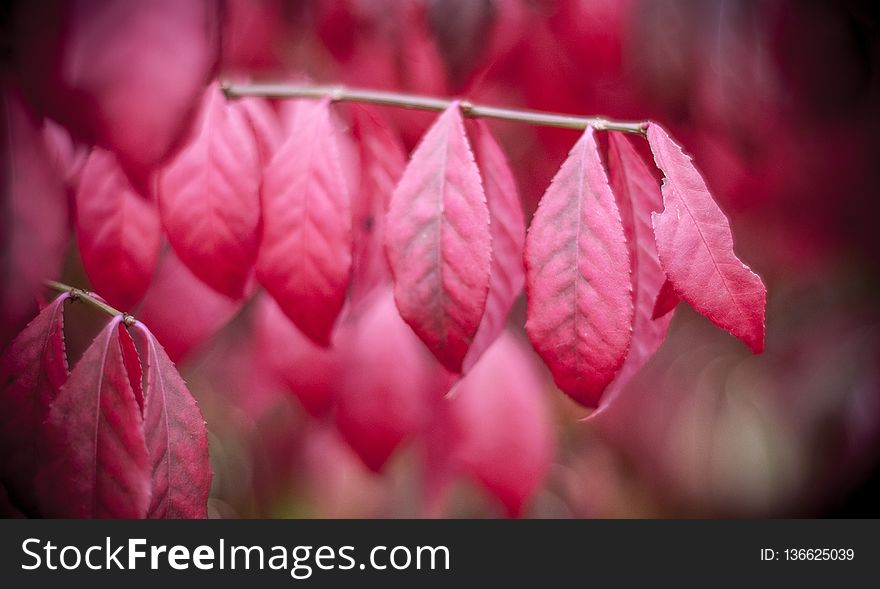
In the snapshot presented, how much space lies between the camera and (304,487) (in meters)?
1.45

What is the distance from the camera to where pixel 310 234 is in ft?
1.79

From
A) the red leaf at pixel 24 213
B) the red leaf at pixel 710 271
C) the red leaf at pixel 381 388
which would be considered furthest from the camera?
the red leaf at pixel 381 388

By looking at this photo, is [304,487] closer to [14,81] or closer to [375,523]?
[375,523]

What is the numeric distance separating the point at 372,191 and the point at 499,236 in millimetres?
170

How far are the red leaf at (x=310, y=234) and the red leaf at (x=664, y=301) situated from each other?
26 centimetres

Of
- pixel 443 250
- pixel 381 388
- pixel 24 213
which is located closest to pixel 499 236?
pixel 443 250

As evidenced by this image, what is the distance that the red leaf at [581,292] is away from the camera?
46 cm

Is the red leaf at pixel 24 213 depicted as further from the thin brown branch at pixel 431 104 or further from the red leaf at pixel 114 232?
the thin brown branch at pixel 431 104

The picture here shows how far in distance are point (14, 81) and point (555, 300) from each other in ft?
1.65

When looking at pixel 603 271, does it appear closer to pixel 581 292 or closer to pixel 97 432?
pixel 581 292

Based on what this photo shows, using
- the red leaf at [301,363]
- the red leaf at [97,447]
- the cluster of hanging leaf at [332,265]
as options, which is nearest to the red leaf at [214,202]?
the cluster of hanging leaf at [332,265]

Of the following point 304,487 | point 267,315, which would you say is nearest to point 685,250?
point 267,315

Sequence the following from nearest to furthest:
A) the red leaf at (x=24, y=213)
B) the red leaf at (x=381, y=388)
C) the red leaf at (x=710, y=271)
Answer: the red leaf at (x=710, y=271) < the red leaf at (x=24, y=213) < the red leaf at (x=381, y=388)

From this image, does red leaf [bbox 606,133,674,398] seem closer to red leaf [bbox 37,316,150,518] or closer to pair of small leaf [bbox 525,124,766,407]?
pair of small leaf [bbox 525,124,766,407]
